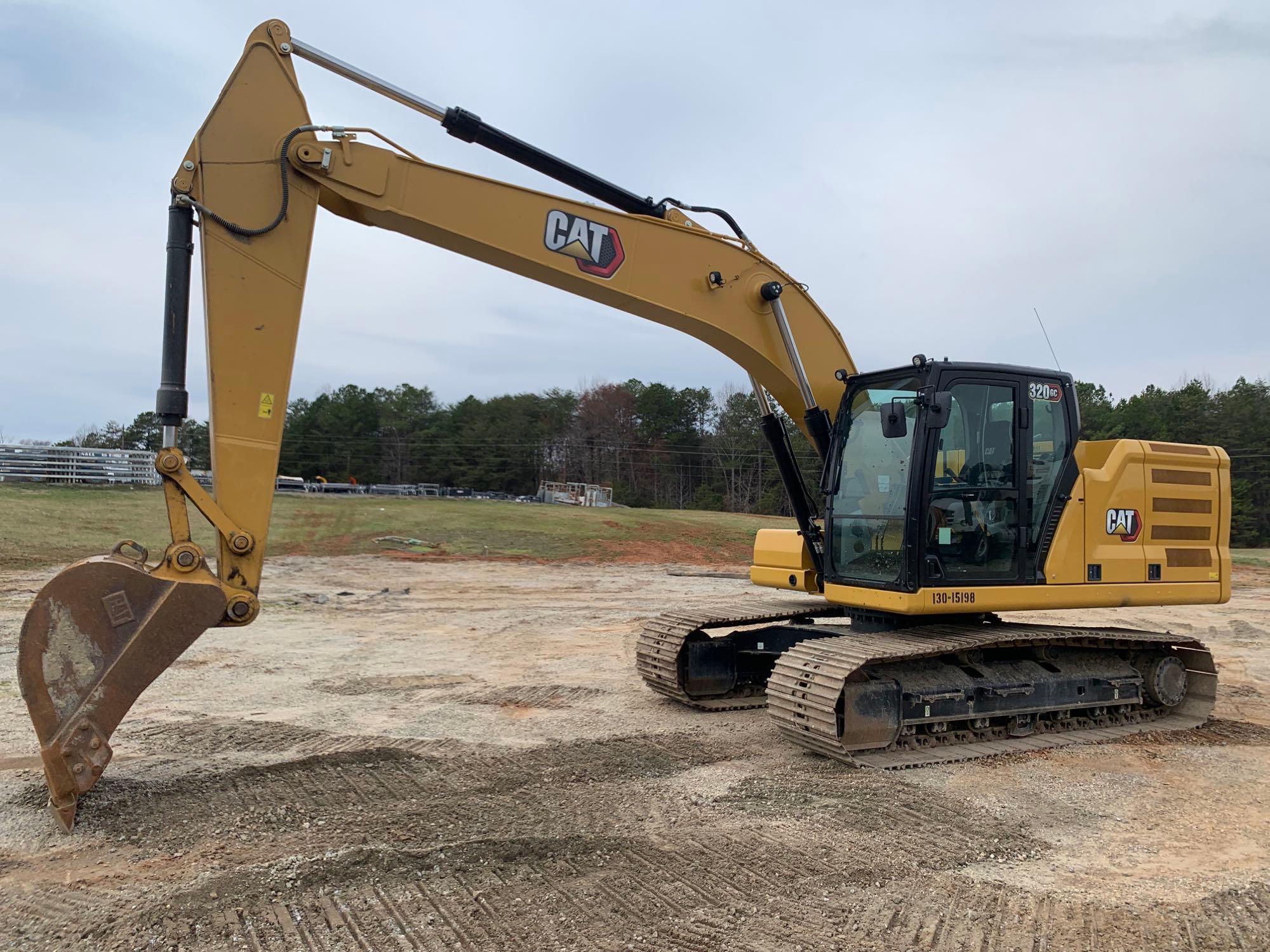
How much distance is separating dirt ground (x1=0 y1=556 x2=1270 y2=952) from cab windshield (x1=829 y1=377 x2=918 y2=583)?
1.47 meters

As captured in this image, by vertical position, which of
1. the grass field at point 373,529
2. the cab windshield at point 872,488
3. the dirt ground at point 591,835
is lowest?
the dirt ground at point 591,835

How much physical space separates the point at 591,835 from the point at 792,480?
3.70 meters

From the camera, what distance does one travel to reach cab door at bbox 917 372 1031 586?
650 cm

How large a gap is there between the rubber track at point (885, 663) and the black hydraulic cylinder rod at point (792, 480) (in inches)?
35.6

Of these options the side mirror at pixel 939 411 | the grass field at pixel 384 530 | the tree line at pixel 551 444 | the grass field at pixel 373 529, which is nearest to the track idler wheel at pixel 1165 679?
the side mirror at pixel 939 411

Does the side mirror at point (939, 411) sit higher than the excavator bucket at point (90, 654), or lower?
higher

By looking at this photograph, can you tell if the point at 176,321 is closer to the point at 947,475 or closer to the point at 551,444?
the point at 947,475

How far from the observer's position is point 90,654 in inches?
185

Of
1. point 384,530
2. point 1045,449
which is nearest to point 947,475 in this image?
point 1045,449

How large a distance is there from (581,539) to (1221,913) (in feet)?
75.1

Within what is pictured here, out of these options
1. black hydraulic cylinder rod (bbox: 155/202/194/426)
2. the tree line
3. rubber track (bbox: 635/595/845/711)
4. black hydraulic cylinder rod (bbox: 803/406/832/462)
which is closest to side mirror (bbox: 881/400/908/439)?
black hydraulic cylinder rod (bbox: 803/406/832/462)

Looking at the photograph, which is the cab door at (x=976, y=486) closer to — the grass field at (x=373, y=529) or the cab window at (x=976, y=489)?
the cab window at (x=976, y=489)

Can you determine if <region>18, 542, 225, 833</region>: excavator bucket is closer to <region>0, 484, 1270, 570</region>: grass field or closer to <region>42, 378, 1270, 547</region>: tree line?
<region>0, 484, 1270, 570</region>: grass field

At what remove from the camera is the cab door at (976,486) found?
6.50m
